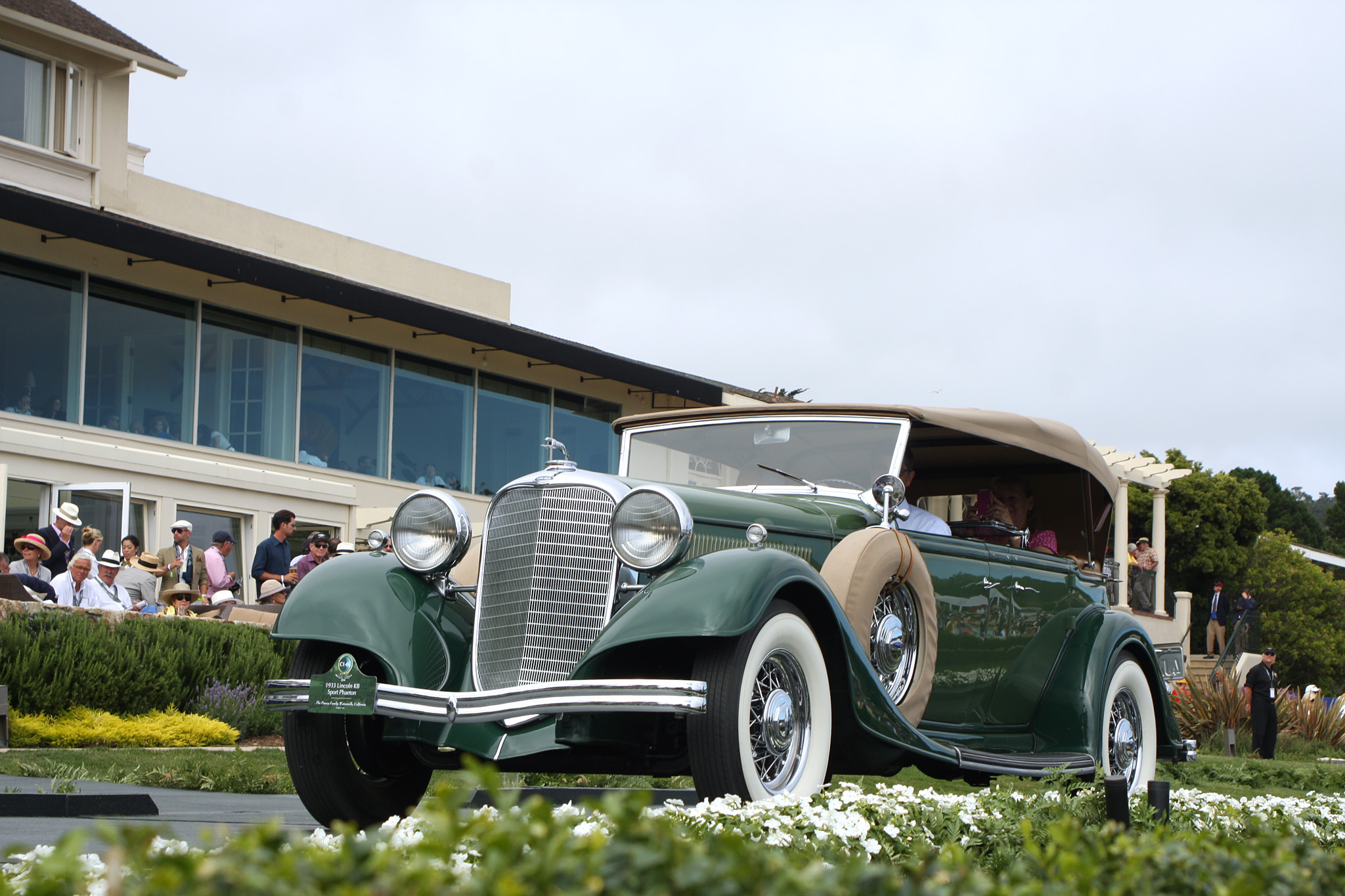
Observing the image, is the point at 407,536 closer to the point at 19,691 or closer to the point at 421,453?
the point at 19,691

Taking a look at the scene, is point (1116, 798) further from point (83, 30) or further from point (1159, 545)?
point (1159, 545)

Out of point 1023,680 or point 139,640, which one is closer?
point 1023,680

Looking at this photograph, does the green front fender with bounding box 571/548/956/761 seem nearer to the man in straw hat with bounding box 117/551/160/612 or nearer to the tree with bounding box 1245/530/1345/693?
the man in straw hat with bounding box 117/551/160/612

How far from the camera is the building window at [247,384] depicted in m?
18.9

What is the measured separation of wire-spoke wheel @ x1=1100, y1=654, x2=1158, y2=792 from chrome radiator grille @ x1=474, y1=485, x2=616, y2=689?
355cm

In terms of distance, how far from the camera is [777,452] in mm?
7102

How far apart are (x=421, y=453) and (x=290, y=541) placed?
3365mm

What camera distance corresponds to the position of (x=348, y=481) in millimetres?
20359

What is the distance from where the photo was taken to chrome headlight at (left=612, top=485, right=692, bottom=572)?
17.0 ft

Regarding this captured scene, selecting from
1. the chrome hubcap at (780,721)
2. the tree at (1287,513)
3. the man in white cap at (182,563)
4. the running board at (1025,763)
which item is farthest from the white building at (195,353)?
the tree at (1287,513)

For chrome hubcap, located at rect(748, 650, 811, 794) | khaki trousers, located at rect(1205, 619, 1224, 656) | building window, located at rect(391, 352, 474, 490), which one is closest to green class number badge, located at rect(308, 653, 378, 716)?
chrome hubcap, located at rect(748, 650, 811, 794)

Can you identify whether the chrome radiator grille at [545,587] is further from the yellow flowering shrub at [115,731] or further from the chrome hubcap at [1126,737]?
the yellow flowering shrub at [115,731]

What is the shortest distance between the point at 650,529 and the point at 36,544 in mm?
8388

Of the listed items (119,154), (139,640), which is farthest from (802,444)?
(119,154)
